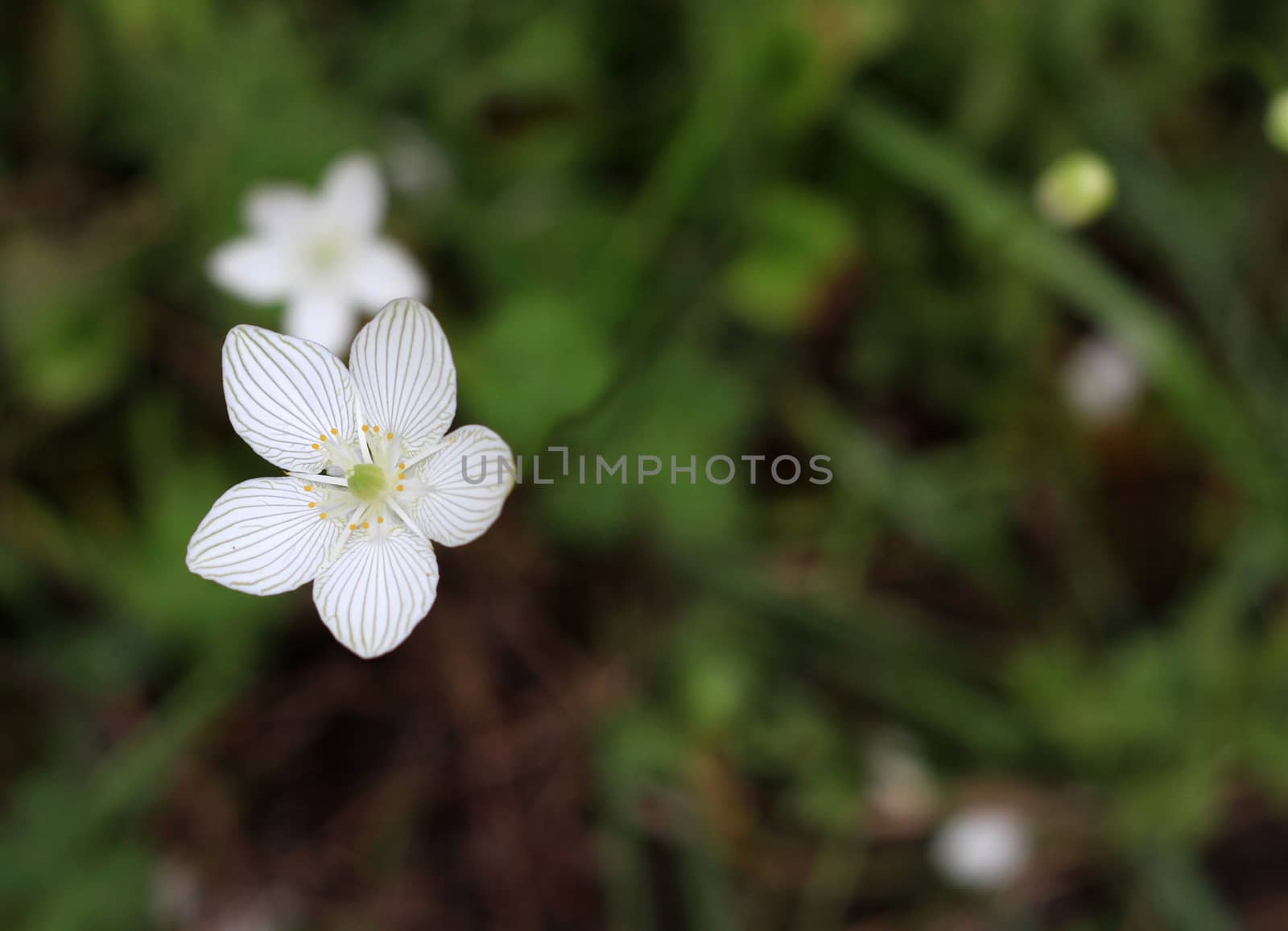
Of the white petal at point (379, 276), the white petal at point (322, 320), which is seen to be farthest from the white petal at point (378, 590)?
the white petal at point (379, 276)

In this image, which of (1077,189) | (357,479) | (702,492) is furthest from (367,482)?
(1077,189)

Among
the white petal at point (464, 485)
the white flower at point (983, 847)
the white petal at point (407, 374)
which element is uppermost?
the white flower at point (983, 847)

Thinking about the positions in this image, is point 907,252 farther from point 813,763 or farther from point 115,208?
point 115,208

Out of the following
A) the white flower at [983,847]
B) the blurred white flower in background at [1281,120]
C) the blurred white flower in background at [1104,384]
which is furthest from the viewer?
the blurred white flower in background at [1104,384]

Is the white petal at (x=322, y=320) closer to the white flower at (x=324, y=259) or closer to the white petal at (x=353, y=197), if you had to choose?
the white flower at (x=324, y=259)

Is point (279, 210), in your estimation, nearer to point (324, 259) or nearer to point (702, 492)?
point (324, 259)

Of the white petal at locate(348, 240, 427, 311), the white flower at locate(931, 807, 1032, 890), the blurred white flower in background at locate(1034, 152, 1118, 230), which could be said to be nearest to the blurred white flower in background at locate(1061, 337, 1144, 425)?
the blurred white flower in background at locate(1034, 152, 1118, 230)

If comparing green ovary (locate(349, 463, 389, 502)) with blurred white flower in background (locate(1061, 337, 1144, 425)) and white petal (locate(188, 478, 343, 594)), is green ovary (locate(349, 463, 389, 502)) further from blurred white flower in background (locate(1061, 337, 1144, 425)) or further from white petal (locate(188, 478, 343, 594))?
blurred white flower in background (locate(1061, 337, 1144, 425))
